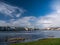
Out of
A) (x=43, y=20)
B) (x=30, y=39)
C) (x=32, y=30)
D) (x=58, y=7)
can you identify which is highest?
(x=58, y=7)

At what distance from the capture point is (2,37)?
5.01 m

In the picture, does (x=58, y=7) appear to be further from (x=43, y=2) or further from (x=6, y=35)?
(x=6, y=35)

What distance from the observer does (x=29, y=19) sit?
15.4 ft

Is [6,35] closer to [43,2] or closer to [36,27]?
[36,27]

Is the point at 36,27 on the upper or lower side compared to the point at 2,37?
upper

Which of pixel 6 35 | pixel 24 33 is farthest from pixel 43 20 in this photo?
pixel 6 35

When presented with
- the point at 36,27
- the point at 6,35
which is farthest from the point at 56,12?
the point at 6,35

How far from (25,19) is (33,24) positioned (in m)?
0.32

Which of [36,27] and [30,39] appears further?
[30,39]

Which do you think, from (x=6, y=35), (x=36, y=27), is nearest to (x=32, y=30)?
(x=36, y=27)

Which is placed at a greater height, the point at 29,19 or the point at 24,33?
the point at 29,19

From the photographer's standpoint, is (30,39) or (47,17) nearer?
(47,17)

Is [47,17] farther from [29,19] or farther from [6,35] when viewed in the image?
[6,35]

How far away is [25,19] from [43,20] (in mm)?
620
